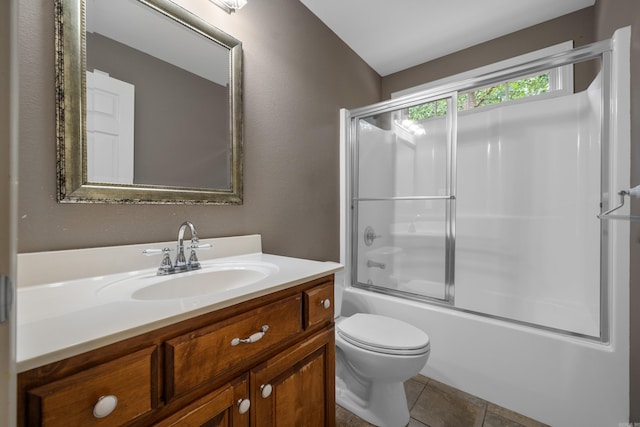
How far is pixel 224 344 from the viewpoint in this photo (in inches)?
27.8

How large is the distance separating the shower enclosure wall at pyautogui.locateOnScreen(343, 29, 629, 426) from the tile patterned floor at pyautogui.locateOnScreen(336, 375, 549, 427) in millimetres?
56

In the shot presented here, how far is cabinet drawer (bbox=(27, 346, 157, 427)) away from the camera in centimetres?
45

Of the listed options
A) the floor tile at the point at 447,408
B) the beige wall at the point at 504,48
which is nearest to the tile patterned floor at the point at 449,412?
the floor tile at the point at 447,408

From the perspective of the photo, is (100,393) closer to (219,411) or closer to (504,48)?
(219,411)

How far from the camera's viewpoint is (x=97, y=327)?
0.53 m

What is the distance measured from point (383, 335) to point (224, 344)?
3.06 ft

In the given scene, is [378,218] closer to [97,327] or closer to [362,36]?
[362,36]

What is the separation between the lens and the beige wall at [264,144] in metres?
0.83

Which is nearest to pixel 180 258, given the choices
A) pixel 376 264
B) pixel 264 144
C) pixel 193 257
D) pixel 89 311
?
pixel 193 257

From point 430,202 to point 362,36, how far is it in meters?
1.39

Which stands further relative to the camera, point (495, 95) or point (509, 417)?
point (495, 95)

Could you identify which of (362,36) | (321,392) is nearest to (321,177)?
(362,36)

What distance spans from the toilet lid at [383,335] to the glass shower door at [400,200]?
21.0 inches

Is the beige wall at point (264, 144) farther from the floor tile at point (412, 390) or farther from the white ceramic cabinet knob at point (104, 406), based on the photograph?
the floor tile at point (412, 390)
